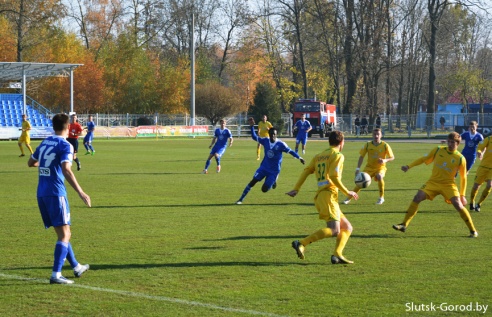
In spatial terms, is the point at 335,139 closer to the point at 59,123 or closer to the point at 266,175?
the point at 59,123

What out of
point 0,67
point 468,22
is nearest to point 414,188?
point 0,67

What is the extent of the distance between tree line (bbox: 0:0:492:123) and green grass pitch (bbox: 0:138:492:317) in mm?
49538

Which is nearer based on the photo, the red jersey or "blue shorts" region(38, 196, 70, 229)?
"blue shorts" region(38, 196, 70, 229)

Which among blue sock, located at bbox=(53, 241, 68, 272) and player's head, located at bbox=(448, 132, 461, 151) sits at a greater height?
player's head, located at bbox=(448, 132, 461, 151)

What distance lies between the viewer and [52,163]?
26.5ft

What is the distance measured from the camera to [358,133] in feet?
221

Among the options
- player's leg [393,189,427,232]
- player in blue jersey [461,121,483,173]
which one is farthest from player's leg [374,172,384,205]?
player's leg [393,189,427,232]

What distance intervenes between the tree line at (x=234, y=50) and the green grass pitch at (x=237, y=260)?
49.5m

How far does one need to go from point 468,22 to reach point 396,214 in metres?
76.6

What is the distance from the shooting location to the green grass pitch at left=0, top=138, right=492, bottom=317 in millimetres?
7258

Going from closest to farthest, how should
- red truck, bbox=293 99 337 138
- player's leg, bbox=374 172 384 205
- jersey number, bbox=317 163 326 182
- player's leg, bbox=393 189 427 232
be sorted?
jersey number, bbox=317 163 326 182, player's leg, bbox=393 189 427 232, player's leg, bbox=374 172 384 205, red truck, bbox=293 99 337 138

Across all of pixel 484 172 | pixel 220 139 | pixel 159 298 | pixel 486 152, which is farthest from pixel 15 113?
pixel 159 298

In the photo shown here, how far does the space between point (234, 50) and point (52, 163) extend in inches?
3057

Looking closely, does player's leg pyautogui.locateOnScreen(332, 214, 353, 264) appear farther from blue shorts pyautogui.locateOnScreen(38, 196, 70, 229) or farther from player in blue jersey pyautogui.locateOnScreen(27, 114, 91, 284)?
blue shorts pyautogui.locateOnScreen(38, 196, 70, 229)
